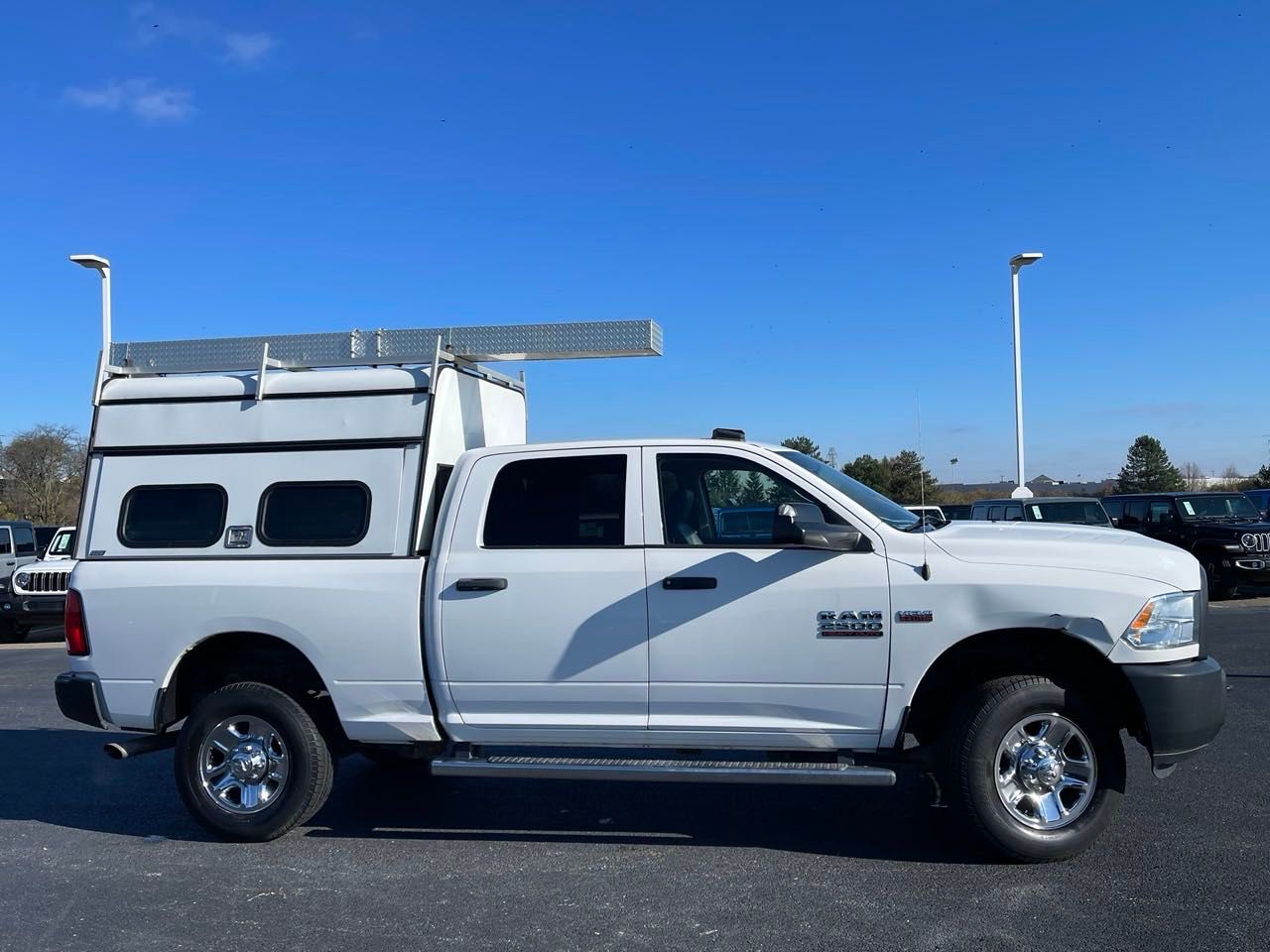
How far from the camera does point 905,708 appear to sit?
5199 mm

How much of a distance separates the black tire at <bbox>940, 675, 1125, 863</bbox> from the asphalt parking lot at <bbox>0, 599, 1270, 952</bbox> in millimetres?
129

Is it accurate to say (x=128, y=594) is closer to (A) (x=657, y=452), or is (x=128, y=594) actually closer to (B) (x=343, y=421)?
(B) (x=343, y=421)

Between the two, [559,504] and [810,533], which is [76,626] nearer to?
[559,504]

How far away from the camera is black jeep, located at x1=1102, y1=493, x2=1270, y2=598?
16.6m

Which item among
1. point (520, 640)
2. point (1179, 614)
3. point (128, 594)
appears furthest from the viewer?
point (128, 594)

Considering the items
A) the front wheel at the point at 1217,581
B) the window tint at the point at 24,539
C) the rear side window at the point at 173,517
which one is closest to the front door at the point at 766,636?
the rear side window at the point at 173,517

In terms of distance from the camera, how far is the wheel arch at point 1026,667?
5.19 metres

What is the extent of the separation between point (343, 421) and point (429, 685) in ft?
5.13

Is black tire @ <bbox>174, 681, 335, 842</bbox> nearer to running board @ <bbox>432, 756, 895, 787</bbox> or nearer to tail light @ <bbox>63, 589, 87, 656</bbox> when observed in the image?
tail light @ <bbox>63, 589, 87, 656</bbox>

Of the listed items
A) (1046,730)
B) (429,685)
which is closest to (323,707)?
(429,685)

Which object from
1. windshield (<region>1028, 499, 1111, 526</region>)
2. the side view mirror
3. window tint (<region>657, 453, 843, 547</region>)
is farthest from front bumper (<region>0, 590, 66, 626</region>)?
windshield (<region>1028, 499, 1111, 526</region>)

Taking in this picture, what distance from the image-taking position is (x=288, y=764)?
19.1 feet

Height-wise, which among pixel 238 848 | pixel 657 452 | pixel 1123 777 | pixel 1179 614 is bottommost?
pixel 238 848

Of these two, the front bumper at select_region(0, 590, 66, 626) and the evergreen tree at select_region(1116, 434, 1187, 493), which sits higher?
the evergreen tree at select_region(1116, 434, 1187, 493)
